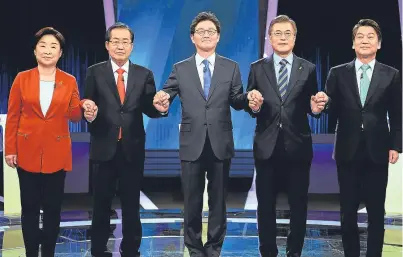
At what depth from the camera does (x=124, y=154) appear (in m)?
3.56

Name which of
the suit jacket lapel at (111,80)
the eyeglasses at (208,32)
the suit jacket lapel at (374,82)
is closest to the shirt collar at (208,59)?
the eyeglasses at (208,32)

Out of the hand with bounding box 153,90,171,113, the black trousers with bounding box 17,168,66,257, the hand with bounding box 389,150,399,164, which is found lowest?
the black trousers with bounding box 17,168,66,257

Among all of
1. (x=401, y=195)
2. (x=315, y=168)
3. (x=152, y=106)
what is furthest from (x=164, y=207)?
(x=152, y=106)

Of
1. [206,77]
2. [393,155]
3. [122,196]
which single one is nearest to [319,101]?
[393,155]

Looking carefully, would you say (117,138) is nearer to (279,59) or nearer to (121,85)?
(121,85)

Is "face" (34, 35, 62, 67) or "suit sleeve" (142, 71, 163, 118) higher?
"face" (34, 35, 62, 67)

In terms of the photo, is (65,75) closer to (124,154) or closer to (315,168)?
(124,154)

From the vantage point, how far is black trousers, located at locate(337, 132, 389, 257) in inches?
136

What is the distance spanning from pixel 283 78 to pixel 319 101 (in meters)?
0.29

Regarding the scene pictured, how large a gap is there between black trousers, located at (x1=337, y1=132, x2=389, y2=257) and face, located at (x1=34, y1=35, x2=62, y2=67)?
180cm

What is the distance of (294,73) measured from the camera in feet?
11.6

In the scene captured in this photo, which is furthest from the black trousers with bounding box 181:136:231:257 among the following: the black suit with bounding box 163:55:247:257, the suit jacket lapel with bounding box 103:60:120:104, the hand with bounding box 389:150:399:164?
the hand with bounding box 389:150:399:164

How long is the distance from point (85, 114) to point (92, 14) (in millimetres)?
3993

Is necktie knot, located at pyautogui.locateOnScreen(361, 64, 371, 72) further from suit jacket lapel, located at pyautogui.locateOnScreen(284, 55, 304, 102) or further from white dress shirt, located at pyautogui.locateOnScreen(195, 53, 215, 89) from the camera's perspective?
white dress shirt, located at pyautogui.locateOnScreen(195, 53, 215, 89)
